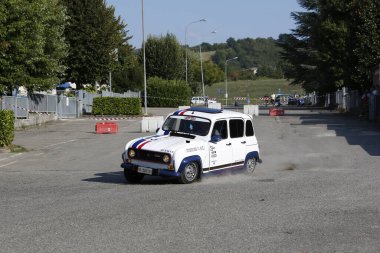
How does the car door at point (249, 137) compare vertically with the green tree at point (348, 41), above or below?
below

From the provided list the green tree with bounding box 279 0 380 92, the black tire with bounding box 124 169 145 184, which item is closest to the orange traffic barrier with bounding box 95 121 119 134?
the black tire with bounding box 124 169 145 184

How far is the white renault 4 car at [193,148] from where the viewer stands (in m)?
14.0

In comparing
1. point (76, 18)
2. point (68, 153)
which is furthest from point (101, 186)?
point (76, 18)

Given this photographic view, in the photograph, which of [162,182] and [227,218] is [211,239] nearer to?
[227,218]

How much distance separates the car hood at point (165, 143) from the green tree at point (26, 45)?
1967 cm

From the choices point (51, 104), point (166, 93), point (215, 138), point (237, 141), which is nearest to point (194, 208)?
point (215, 138)

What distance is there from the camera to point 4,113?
22812 millimetres

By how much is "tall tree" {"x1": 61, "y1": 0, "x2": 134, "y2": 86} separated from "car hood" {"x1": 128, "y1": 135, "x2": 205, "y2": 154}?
39.1 metres

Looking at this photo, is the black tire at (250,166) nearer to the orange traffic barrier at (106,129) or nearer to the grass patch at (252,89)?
the orange traffic barrier at (106,129)

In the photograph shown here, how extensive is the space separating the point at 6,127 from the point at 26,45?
509 inches

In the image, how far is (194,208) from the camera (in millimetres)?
10742

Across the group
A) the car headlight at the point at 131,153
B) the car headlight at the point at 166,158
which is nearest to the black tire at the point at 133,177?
the car headlight at the point at 131,153

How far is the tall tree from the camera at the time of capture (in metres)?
52.8

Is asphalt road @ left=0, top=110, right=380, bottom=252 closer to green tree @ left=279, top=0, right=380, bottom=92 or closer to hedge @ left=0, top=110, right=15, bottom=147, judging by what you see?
hedge @ left=0, top=110, right=15, bottom=147
